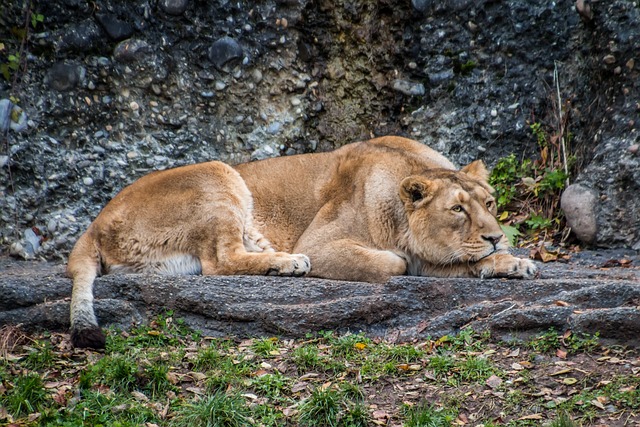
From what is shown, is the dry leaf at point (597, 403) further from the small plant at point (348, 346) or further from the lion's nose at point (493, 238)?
the lion's nose at point (493, 238)

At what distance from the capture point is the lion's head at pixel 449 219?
6691mm

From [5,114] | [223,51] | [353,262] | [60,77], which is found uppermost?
[223,51]

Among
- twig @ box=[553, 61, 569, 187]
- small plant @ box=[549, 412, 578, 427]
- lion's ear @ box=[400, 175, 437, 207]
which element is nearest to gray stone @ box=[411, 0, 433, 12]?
twig @ box=[553, 61, 569, 187]

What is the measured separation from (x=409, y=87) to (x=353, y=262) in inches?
138

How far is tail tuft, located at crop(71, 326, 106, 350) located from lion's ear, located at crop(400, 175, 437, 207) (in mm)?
2653

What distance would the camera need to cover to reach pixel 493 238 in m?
6.66

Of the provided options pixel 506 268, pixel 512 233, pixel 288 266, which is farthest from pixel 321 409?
pixel 512 233

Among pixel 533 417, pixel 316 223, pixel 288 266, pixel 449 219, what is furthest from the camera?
pixel 316 223

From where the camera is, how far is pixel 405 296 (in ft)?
20.5

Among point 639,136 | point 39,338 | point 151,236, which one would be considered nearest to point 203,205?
point 151,236

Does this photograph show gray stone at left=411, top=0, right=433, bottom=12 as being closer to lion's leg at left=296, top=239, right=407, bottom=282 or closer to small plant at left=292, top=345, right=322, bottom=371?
lion's leg at left=296, top=239, right=407, bottom=282

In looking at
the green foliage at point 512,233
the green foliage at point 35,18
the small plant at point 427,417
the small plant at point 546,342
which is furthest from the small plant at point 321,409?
the green foliage at point 35,18

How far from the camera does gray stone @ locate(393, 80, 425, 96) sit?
387 inches

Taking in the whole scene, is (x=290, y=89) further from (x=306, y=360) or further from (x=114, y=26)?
(x=306, y=360)
